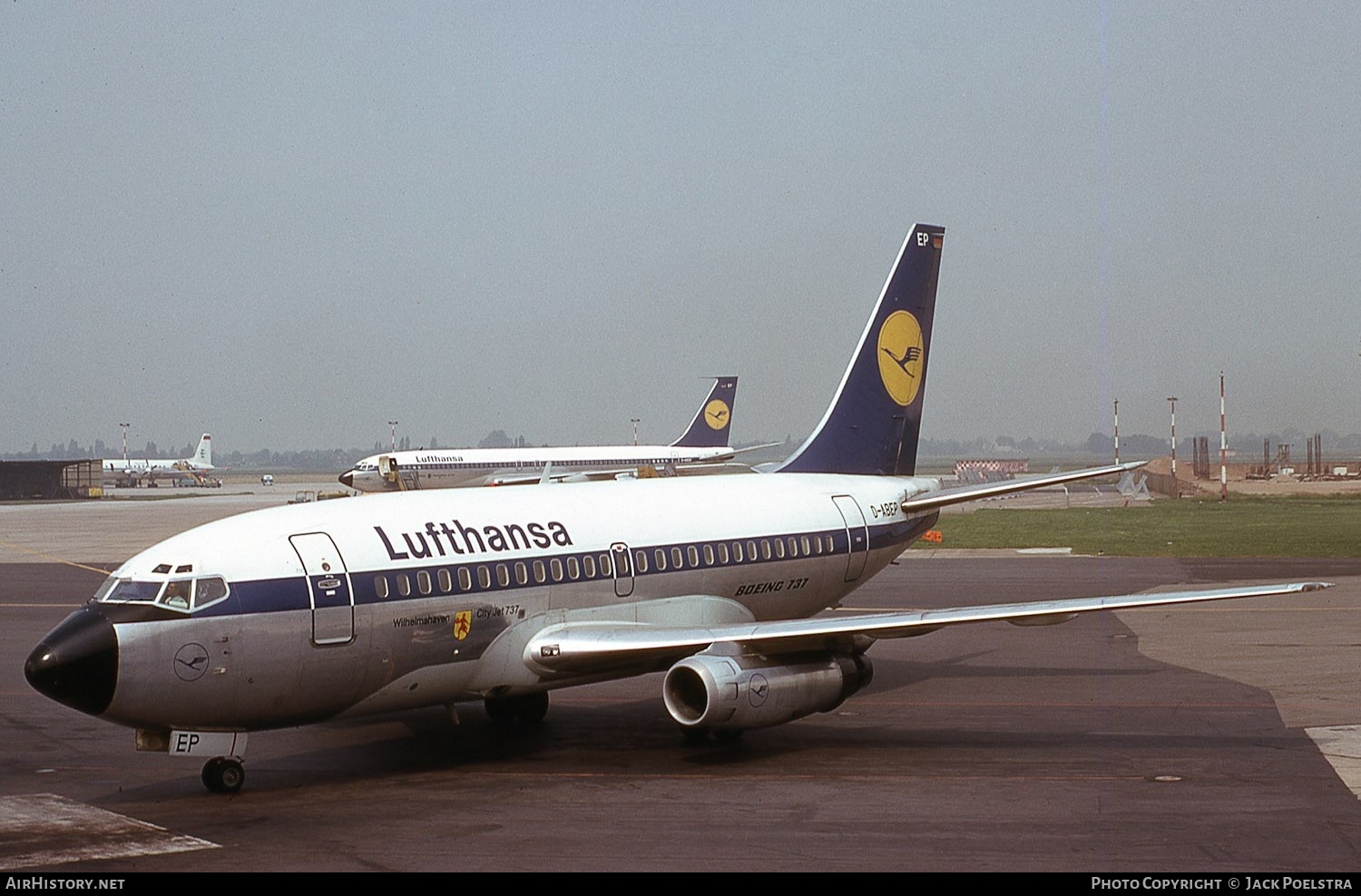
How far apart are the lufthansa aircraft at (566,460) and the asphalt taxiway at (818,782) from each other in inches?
2746

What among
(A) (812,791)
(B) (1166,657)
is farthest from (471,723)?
(B) (1166,657)

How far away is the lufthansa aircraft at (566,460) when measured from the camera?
103 metres

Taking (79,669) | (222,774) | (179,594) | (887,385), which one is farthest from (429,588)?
(887,385)

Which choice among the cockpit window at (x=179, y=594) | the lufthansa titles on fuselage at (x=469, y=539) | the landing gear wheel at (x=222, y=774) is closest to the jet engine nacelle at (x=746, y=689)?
the lufthansa titles on fuselage at (x=469, y=539)

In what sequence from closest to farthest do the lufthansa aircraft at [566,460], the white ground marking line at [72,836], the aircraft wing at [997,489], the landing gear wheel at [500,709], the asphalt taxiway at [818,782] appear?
the asphalt taxiway at [818,782] < the white ground marking line at [72,836] < the landing gear wheel at [500,709] < the aircraft wing at [997,489] < the lufthansa aircraft at [566,460]

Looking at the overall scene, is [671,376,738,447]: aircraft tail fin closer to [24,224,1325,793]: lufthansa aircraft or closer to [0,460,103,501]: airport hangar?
[0,460,103,501]: airport hangar

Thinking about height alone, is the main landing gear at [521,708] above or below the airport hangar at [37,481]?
below

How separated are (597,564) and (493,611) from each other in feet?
7.23

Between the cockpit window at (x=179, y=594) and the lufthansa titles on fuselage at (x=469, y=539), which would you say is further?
the lufthansa titles on fuselage at (x=469, y=539)

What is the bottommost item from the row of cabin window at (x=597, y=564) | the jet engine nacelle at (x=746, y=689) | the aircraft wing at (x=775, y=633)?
the jet engine nacelle at (x=746, y=689)

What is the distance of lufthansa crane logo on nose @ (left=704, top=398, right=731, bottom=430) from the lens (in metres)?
122

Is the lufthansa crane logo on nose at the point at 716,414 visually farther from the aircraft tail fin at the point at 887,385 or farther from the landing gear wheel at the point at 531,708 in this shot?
the landing gear wheel at the point at 531,708

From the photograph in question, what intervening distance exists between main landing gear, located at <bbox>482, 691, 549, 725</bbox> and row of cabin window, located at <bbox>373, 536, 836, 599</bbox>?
9.52ft

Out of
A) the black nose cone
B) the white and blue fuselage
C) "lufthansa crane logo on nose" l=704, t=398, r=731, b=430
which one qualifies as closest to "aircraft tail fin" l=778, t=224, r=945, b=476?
the white and blue fuselage
